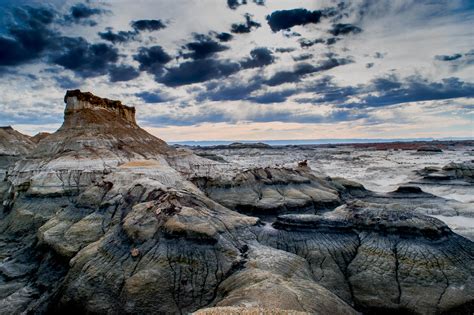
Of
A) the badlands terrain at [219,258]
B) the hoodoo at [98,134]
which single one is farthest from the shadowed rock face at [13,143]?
the badlands terrain at [219,258]

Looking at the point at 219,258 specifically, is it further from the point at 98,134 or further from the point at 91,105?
the point at 91,105

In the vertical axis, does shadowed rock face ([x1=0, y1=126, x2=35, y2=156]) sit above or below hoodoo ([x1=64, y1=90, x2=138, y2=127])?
below

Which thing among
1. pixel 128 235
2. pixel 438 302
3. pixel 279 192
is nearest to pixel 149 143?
pixel 279 192

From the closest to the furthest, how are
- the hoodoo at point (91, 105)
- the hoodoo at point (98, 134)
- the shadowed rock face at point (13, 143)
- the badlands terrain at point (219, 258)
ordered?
the badlands terrain at point (219, 258) < the hoodoo at point (98, 134) < the hoodoo at point (91, 105) < the shadowed rock face at point (13, 143)

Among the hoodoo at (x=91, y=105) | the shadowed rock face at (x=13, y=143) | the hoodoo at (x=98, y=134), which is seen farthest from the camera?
the shadowed rock face at (x=13, y=143)

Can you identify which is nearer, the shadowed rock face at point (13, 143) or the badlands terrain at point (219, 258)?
the badlands terrain at point (219, 258)

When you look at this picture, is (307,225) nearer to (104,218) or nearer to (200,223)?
(200,223)

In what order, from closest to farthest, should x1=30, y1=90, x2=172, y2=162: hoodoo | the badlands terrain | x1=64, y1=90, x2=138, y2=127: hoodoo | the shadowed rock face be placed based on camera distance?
the badlands terrain < x1=30, y1=90, x2=172, y2=162: hoodoo < x1=64, y1=90, x2=138, y2=127: hoodoo < the shadowed rock face

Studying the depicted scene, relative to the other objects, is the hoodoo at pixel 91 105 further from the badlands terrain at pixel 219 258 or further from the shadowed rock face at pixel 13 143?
the shadowed rock face at pixel 13 143

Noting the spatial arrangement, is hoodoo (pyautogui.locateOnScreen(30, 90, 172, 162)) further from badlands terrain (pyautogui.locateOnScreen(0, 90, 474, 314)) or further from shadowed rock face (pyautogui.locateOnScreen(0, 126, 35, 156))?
shadowed rock face (pyautogui.locateOnScreen(0, 126, 35, 156))

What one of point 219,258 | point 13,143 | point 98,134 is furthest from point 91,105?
point 219,258

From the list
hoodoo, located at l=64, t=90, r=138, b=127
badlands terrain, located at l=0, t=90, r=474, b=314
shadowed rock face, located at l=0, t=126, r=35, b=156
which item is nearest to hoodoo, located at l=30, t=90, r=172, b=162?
hoodoo, located at l=64, t=90, r=138, b=127

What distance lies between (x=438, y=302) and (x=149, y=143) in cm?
3840

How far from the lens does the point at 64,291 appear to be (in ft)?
43.7
